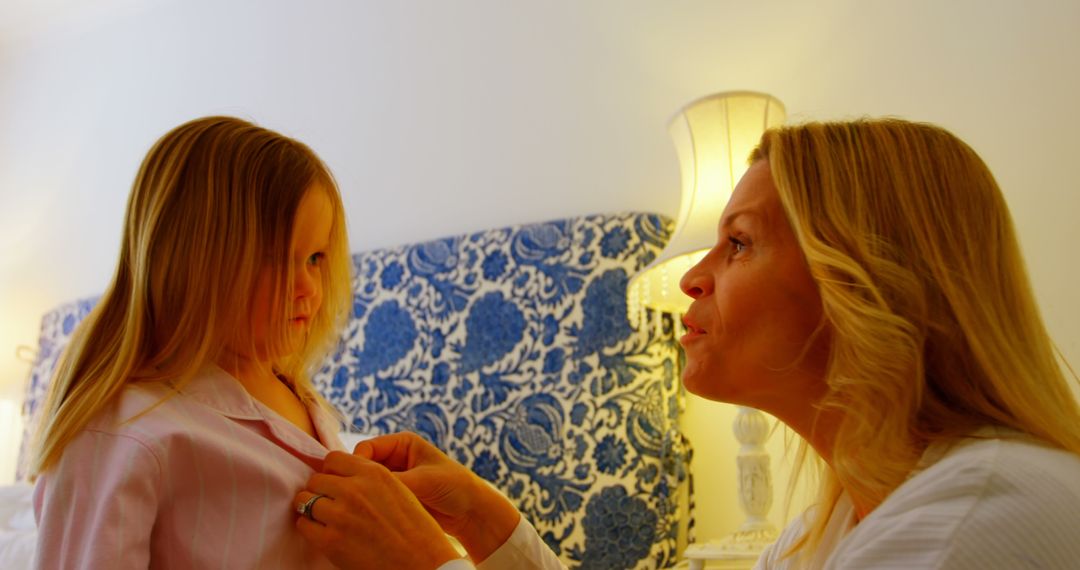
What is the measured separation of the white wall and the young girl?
121 cm

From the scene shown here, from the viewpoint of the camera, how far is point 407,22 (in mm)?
2668

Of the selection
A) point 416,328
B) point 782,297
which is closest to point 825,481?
point 782,297

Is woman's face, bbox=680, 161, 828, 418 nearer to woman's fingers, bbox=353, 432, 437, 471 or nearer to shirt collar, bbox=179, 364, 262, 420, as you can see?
woman's fingers, bbox=353, 432, 437, 471

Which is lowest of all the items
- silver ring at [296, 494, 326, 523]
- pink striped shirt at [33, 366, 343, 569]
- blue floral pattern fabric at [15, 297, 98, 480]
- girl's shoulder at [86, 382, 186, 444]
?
blue floral pattern fabric at [15, 297, 98, 480]

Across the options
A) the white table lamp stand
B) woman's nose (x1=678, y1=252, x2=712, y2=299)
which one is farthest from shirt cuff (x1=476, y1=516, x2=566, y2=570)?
the white table lamp stand

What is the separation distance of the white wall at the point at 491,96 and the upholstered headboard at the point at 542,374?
14cm

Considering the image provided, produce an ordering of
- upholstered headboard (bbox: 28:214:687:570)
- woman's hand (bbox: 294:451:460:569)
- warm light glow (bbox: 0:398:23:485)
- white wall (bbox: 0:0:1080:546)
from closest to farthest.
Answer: woman's hand (bbox: 294:451:460:569) < white wall (bbox: 0:0:1080:546) < upholstered headboard (bbox: 28:214:687:570) < warm light glow (bbox: 0:398:23:485)

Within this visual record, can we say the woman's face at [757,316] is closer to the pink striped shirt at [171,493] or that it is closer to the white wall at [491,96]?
the pink striped shirt at [171,493]

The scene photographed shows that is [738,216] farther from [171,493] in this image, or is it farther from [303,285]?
[171,493]

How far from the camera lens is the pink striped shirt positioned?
73 centimetres

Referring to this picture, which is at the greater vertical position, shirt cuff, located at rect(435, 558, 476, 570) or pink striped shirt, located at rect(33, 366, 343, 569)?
pink striped shirt, located at rect(33, 366, 343, 569)

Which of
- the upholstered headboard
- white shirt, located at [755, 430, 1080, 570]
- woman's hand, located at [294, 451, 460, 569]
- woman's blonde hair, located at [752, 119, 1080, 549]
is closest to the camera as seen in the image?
white shirt, located at [755, 430, 1080, 570]

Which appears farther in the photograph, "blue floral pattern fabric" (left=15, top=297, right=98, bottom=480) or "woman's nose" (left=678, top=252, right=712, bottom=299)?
"blue floral pattern fabric" (left=15, top=297, right=98, bottom=480)

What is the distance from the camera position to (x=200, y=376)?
886 mm
